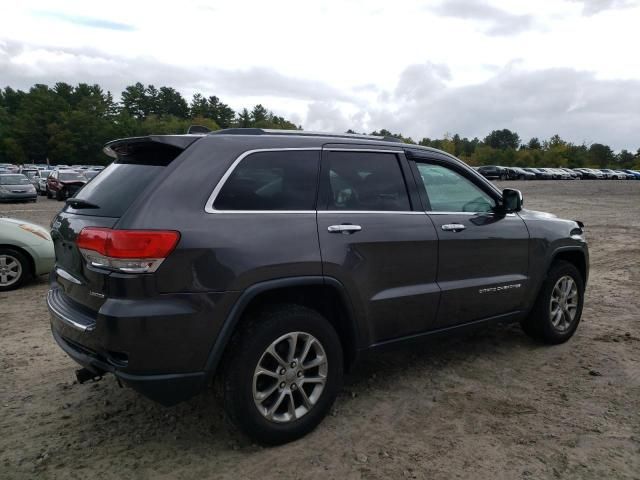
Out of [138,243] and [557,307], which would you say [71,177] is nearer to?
[557,307]

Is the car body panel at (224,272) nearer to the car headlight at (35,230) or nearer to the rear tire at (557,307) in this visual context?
the rear tire at (557,307)

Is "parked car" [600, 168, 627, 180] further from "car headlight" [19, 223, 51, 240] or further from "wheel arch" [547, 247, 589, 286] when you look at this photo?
"car headlight" [19, 223, 51, 240]

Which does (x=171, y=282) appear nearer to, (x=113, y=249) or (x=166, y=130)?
(x=113, y=249)

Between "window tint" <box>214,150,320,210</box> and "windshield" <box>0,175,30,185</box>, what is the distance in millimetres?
23651

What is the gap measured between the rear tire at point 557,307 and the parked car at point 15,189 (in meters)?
23.5

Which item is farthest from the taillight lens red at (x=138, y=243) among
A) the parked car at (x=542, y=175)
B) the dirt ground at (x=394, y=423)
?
the parked car at (x=542, y=175)

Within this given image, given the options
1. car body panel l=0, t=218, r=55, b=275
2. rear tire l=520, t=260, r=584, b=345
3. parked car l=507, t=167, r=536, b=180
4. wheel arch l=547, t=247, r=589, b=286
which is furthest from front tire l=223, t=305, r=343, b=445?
parked car l=507, t=167, r=536, b=180

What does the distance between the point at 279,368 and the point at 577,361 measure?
2.80 metres

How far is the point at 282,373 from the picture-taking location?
10.1 ft

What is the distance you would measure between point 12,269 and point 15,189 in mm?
18437

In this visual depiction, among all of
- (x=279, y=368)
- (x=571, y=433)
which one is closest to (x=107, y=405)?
(x=279, y=368)

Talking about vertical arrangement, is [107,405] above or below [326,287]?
below

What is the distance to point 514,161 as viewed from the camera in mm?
99750

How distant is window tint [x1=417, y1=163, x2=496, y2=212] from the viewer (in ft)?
13.0
